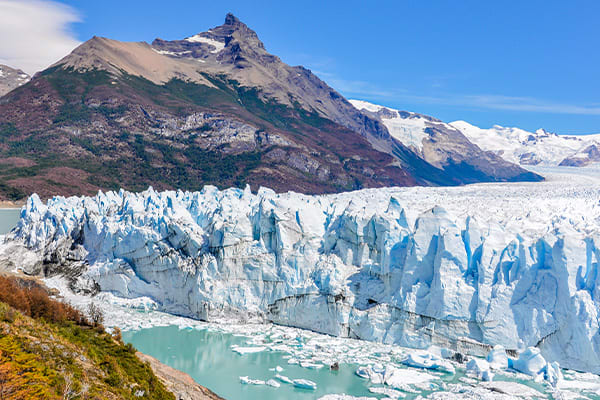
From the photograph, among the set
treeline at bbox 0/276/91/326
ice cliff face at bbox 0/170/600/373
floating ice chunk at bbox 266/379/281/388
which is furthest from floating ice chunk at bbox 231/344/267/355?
treeline at bbox 0/276/91/326

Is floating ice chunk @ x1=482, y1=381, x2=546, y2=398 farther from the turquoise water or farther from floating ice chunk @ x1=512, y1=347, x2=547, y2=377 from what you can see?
the turquoise water

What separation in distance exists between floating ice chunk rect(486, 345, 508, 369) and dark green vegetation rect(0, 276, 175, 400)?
11318mm

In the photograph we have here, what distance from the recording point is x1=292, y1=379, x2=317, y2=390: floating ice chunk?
→ 648 inches

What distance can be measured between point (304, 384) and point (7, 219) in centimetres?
5472

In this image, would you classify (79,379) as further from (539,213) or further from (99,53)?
(99,53)

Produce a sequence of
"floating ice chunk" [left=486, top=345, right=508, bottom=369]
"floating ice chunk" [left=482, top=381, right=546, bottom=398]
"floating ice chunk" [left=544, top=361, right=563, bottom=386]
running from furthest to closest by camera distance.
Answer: "floating ice chunk" [left=486, top=345, right=508, bottom=369]
"floating ice chunk" [left=544, top=361, right=563, bottom=386]
"floating ice chunk" [left=482, top=381, right=546, bottom=398]

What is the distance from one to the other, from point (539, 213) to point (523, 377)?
11494 millimetres

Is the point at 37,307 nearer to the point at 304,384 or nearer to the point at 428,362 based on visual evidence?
the point at 304,384

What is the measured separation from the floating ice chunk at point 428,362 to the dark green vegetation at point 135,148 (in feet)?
243

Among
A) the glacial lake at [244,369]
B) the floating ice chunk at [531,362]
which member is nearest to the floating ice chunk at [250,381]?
the glacial lake at [244,369]

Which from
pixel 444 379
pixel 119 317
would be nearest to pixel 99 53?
pixel 119 317

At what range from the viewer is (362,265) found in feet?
75.2

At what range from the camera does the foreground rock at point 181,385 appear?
14203 millimetres

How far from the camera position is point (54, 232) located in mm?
30328
